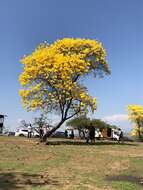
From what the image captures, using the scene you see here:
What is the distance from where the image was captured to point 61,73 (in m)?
35.0

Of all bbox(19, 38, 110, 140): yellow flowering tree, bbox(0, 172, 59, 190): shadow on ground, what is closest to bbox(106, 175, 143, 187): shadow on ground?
bbox(0, 172, 59, 190): shadow on ground

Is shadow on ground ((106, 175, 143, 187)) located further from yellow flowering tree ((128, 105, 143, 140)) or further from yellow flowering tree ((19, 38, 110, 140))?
yellow flowering tree ((128, 105, 143, 140))

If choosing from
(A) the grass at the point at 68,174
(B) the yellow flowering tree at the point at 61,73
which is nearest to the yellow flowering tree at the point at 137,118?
(B) the yellow flowering tree at the point at 61,73

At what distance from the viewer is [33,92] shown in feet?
119

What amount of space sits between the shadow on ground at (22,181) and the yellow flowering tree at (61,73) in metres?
20.6

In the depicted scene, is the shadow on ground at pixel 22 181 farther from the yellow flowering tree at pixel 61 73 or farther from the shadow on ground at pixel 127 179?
the yellow flowering tree at pixel 61 73

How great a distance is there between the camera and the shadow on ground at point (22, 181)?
1258 centimetres

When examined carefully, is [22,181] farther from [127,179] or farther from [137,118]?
[137,118]

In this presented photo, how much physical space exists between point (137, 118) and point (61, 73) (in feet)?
114

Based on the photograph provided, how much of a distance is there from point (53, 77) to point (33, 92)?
249 centimetres

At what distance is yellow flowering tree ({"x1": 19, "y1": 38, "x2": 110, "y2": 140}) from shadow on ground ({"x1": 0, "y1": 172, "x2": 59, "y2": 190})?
67.5 ft

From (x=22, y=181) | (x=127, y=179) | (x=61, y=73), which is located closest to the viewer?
(x=22, y=181)

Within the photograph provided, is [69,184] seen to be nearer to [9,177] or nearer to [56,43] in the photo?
[9,177]

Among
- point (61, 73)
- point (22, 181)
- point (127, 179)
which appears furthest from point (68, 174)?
point (61, 73)
